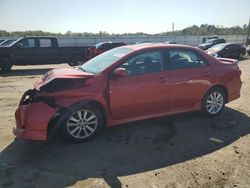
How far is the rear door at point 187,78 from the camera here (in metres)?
6.02

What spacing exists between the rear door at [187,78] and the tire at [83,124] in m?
1.61

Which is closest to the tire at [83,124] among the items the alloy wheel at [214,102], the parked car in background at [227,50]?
the alloy wheel at [214,102]

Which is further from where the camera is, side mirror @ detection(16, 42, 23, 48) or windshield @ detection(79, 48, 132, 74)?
side mirror @ detection(16, 42, 23, 48)

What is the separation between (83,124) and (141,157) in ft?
3.94

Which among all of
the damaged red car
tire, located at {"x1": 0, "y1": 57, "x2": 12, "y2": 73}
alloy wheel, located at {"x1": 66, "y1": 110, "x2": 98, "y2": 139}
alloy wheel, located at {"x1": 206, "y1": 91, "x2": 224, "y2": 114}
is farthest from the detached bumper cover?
tire, located at {"x1": 0, "y1": 57, "x2": 12, "y2": 73}

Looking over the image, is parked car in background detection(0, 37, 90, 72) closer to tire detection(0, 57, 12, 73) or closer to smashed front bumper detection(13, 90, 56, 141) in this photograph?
tire detection(0, 57, 12, 73)

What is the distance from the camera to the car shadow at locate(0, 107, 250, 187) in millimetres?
4156

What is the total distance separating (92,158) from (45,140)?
839mm

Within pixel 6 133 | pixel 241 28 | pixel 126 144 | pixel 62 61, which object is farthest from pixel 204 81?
pixel 241 28

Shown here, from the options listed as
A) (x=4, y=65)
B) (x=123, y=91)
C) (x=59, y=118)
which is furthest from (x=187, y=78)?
(x=4, y=65)

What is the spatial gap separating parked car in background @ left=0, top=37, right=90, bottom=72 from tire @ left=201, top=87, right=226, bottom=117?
38.3 ft

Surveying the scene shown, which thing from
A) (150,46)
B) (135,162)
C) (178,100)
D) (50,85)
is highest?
(150,46)

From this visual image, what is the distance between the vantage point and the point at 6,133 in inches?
225

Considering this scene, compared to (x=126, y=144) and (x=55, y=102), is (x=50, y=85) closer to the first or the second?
(x=55, y=102)
